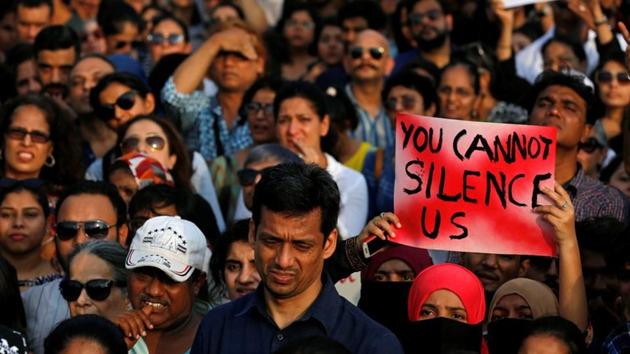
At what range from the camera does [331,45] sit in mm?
13219

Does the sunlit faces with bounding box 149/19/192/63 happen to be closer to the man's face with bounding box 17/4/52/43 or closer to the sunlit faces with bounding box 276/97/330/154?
the man's face with bounding box 17/4/52/43

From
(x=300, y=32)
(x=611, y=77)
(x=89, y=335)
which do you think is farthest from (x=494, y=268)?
(x=300, y=32)

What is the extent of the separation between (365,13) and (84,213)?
17.5 feet

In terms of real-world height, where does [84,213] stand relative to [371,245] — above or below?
below

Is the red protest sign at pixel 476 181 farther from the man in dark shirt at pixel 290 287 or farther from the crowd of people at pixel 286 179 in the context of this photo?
the man in dark shirt at pixel 290 287

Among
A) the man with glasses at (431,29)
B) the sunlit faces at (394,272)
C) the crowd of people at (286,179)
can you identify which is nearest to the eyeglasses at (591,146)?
the crowd of people at (286,179)

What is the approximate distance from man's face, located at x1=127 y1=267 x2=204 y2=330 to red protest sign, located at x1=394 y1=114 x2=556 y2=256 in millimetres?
1067

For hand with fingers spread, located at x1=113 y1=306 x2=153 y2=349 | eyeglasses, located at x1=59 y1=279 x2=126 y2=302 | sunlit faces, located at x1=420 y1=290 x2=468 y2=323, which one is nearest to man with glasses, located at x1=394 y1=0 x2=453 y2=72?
eyeglasses, located at x1=59 y1=279 x2=126 y2=302

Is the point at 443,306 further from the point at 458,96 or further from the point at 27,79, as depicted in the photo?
the point at 27,79

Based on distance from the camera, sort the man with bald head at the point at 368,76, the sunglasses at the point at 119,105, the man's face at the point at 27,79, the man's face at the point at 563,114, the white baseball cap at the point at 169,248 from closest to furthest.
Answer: the white baseball cap at the point at 169,248
the man's face at the point at 563,114
the sunglasses at the point at 119,105
the man with bald head at the point at 368,76
the man's face at the point at 27,79

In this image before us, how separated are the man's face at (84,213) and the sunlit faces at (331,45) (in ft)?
15.5

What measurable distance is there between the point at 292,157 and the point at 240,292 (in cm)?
162

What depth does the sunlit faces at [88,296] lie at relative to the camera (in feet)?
24.5

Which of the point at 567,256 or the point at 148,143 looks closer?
the point at 567,256
